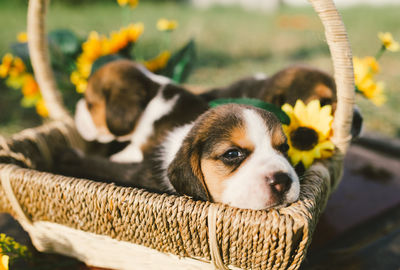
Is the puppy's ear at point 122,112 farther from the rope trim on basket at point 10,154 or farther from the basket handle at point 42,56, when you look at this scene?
the rope trim on basket at point 10,154

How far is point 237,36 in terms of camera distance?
9.77 meters

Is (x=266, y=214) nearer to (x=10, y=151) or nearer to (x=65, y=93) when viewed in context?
(x=10, y=151)

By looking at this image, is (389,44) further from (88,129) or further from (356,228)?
(88,129)

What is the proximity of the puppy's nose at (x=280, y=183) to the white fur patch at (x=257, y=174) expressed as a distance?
0.02 metres

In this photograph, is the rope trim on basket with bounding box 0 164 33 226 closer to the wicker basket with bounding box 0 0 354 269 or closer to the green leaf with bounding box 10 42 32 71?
the wicker basket with bounding box 0 0 354 269

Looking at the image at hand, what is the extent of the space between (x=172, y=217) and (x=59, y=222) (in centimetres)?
69

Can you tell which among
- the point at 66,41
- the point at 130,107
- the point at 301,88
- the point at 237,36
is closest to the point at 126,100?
the point at 130,107

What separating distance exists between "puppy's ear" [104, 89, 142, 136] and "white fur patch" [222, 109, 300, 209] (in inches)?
45.5

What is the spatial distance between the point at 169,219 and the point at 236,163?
15.8 inches

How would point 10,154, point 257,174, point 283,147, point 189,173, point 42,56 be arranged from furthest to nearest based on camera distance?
point 42,56 → point 10,154 → point 283,147 → point 189,173 → point 257,174

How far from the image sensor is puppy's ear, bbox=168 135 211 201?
1677mm

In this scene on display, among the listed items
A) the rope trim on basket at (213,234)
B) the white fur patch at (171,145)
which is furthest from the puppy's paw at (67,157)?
the rope trim on basket at (213,234)

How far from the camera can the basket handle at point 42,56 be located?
2.57 meters

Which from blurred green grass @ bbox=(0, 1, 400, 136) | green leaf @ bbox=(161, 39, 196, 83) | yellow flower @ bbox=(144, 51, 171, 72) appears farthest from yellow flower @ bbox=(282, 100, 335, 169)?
blurred green grass @ bbox=(0, 1, 400, 136)
